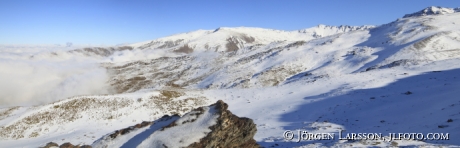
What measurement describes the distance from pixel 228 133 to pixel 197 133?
1.42 metres

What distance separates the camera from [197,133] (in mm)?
11688

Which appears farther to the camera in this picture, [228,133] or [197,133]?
[228,133]

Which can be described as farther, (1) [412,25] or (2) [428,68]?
(1) [412,25]

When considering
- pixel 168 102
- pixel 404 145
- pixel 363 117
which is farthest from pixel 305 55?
pixel 404 145

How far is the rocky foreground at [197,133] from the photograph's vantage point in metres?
11.3

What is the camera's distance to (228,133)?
12023 mm

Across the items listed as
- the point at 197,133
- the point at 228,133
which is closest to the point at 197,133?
the point at 197,133

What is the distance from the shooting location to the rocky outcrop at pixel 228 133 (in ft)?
37.3

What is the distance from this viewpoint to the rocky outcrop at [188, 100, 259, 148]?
11.4 meters

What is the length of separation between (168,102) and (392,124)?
27.4 meters

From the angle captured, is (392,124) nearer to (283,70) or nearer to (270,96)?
(270,96)

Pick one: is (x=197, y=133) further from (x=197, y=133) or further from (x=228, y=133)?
(x=228, y=133)

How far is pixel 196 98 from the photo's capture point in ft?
130

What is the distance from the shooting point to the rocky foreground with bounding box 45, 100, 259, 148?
11.3 meters
